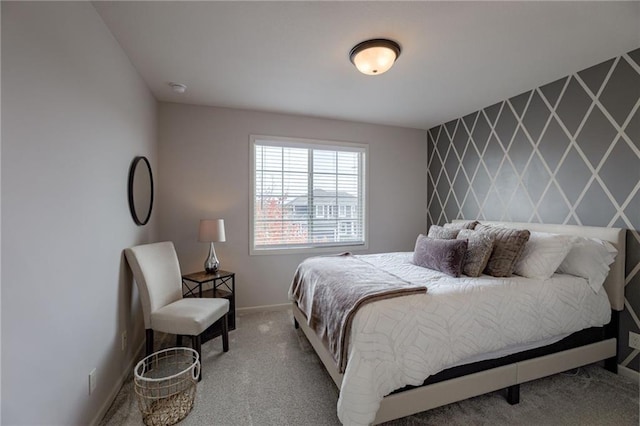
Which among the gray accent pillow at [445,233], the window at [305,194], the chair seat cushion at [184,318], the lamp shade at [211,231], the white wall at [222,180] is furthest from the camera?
the window at [305,194]

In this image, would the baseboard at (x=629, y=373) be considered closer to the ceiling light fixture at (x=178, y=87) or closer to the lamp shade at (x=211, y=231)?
the lamp shade at (x=211, y=231)

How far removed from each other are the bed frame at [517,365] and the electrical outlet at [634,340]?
0.08m

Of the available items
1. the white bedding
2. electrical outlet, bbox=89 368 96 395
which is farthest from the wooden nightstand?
the white bedding

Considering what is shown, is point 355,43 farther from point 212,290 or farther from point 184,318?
point 212,290

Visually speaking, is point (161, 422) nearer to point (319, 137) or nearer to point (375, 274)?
point (375, 274)

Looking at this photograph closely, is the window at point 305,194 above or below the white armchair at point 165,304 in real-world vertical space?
above

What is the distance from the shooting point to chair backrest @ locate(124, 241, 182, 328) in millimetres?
2201

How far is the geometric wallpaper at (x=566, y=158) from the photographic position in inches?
85.4

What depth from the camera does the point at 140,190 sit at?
253 cm

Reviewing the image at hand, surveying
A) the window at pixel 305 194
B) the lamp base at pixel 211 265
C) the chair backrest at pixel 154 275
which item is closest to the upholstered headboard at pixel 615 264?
the window at pixel 305 194

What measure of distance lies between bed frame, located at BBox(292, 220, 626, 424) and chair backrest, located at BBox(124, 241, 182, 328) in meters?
1.25

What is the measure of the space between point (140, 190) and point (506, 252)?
10.6 feet

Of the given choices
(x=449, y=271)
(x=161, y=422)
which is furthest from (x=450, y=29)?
(x=161, y=422)

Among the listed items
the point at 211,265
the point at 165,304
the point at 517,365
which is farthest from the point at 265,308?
the point at 517,365
